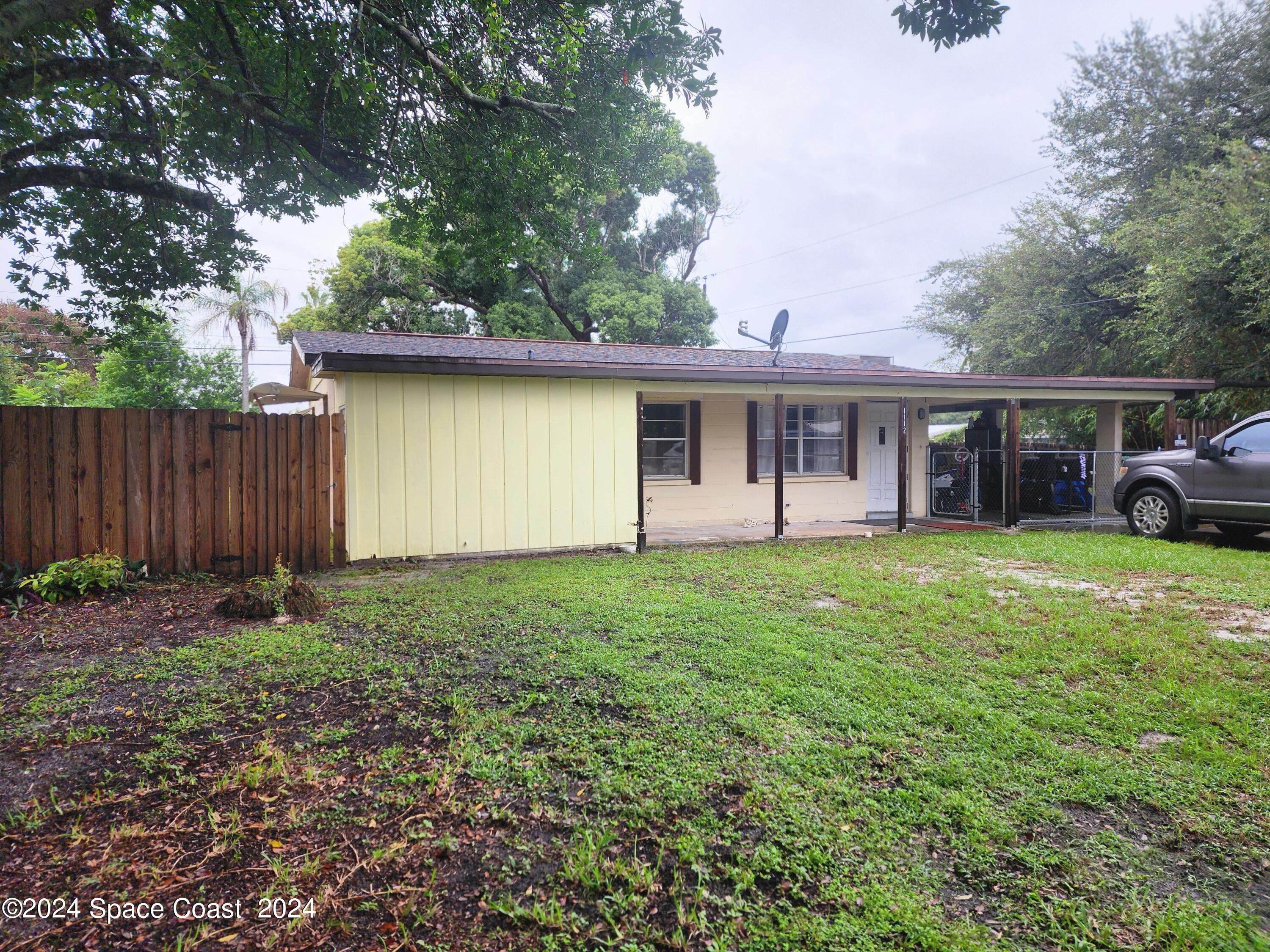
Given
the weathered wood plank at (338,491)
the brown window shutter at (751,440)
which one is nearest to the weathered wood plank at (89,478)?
the weathered wood plank at (338,491)

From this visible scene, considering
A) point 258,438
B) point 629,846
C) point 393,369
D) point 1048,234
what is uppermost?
point 1048,234

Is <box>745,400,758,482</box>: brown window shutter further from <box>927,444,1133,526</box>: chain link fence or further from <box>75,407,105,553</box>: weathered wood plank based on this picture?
<box>75,407,105,553</box>: weathered wood plank

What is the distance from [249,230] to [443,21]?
4228 millimetres

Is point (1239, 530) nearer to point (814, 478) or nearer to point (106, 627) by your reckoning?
point (814, 478)

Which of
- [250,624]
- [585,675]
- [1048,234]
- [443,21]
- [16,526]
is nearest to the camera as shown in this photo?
[585,675]

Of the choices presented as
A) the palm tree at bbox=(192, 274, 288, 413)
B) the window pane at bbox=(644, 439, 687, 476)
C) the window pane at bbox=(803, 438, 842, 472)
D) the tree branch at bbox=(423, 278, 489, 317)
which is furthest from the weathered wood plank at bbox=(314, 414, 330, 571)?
the palm tree at bbox=(192, 274, 288, 413)

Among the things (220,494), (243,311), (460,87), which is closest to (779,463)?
(460,87)

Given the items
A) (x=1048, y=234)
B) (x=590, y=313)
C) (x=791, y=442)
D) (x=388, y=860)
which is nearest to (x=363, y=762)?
(x=388, y=860)

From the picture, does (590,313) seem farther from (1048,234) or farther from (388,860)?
(388,860)

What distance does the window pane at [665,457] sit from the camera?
1088cm

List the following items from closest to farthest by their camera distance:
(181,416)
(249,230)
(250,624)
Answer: (250,624)
(181,416)
(249,230)

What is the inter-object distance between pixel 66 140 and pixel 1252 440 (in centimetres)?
1395

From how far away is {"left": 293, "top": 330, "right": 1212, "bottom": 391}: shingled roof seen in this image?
23.7 feet

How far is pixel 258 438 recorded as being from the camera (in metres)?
6.57
